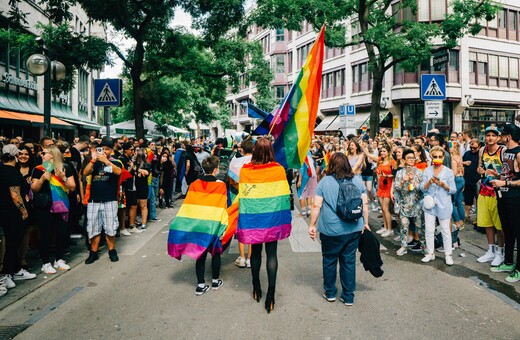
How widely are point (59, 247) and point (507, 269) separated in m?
6.78

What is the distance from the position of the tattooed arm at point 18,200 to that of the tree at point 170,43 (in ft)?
33.3

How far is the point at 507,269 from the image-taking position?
654 cm

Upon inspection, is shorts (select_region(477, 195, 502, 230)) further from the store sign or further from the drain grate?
the store sign

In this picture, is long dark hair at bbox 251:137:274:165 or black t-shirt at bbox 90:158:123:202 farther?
black t-shirt at bbox 90:158:123:202

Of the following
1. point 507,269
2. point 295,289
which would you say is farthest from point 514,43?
point 295,289

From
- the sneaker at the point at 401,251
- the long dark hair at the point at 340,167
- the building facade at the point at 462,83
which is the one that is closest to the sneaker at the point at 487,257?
the sneaker at the point at 401,251

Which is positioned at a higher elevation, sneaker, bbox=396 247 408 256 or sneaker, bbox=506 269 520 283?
sneaker, bbox=396 247 408 256

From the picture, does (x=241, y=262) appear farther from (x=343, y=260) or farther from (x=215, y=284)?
(x=343, y=260)

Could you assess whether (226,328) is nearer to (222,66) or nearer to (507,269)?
(507,269)

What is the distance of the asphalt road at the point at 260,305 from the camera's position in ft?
14.6

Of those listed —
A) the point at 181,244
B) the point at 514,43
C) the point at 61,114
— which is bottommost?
the point at 181,244

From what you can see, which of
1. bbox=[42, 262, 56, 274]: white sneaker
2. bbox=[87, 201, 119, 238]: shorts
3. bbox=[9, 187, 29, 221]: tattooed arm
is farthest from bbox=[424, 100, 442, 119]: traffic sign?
bbox=[9, 187, 29, 221]: tattooed arm

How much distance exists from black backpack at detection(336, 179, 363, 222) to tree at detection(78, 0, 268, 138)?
1221 cm

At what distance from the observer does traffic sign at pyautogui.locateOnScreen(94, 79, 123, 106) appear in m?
9.99
